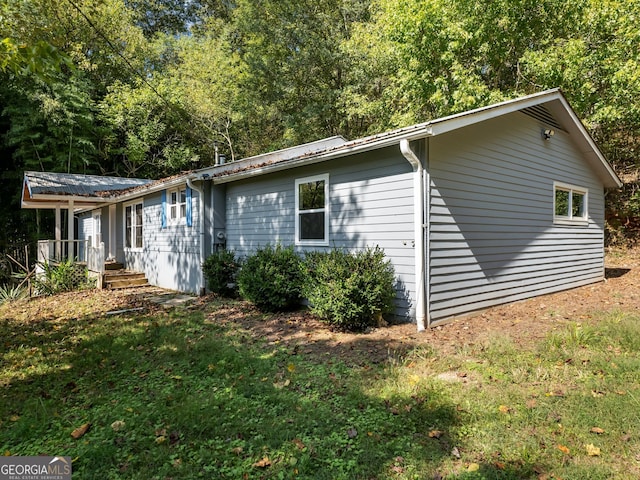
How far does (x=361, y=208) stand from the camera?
6.46 m

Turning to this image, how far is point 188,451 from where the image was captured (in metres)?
2.75

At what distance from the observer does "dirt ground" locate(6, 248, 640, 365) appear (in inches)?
196

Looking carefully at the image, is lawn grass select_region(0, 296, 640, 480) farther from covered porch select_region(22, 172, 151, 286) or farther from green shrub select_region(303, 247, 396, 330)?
covered porch select_region(22, 172, 151, 286)

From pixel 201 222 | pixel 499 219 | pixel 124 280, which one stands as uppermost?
pixel 201 222

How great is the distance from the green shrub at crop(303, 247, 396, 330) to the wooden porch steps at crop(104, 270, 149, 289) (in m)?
7.81

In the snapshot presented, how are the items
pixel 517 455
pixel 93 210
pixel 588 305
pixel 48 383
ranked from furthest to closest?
pixel 93 210 < pixel 588 305 < pixel 48 383 < pixel 517 455

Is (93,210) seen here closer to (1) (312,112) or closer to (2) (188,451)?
(1) (312,112)

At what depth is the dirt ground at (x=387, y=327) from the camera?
498 cm

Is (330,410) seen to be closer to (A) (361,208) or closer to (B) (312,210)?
(A) (361,208)

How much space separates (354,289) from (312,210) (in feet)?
8.09

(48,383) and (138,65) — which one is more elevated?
(138,65)

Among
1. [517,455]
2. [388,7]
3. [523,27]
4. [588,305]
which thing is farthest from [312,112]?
[517,455]

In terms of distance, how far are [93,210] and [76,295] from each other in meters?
8.48

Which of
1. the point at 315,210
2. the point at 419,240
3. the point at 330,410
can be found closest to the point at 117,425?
the point at 330,410
